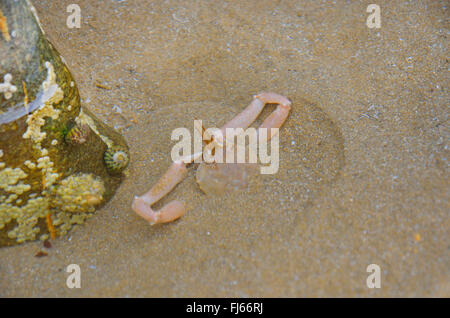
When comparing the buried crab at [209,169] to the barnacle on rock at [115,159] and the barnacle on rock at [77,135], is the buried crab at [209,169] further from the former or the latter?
the barnacle on rock at [77,135]

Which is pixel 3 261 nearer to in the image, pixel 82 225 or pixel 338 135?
pixel 82 225

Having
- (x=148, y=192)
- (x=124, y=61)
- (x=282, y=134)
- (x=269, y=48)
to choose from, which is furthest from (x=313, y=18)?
(x=148, y=192)

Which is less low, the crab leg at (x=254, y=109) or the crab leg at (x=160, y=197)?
the crab leg at (x=254, y=109)

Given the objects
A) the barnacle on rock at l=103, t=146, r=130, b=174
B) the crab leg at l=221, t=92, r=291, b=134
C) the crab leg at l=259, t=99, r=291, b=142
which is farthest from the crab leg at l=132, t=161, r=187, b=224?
the crab leg at l=259, t=99, r=291, b=142
